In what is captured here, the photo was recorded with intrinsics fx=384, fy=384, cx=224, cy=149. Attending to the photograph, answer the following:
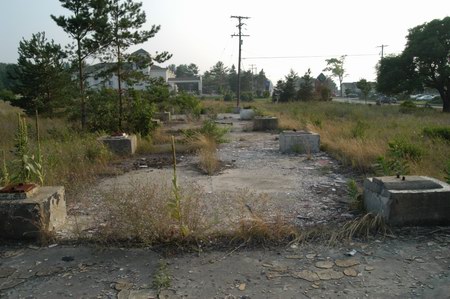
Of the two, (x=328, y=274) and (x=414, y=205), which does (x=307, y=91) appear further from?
(x=328, y=274)

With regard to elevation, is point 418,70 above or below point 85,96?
above

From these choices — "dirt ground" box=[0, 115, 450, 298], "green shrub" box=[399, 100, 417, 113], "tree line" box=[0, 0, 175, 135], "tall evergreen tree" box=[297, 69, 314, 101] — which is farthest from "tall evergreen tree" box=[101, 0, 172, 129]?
"tall evergreen tree" box=[297, 69, 314, 101]

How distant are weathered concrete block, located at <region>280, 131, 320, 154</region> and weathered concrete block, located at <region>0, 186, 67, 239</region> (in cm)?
675

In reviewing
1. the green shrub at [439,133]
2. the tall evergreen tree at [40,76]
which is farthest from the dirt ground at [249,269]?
the tall evergreen tree at [40,76]

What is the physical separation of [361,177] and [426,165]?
1.05 metres

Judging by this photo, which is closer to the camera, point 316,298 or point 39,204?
point 316,298

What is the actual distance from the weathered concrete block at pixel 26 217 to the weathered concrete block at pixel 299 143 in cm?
675

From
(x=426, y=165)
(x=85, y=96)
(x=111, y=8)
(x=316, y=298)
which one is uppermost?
(x=111, y=8)

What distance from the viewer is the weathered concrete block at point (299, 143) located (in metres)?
9.80

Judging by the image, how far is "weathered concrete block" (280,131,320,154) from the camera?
32.2 feet

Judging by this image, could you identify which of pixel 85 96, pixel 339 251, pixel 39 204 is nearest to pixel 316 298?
pixel 339 251

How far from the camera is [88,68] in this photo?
12852mm

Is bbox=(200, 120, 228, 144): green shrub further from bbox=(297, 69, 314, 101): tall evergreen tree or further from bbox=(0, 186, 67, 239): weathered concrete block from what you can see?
bbox=(297, 69, 314, 101): tall evergreen tree

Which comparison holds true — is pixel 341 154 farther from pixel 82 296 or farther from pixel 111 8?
pixel 111 8
